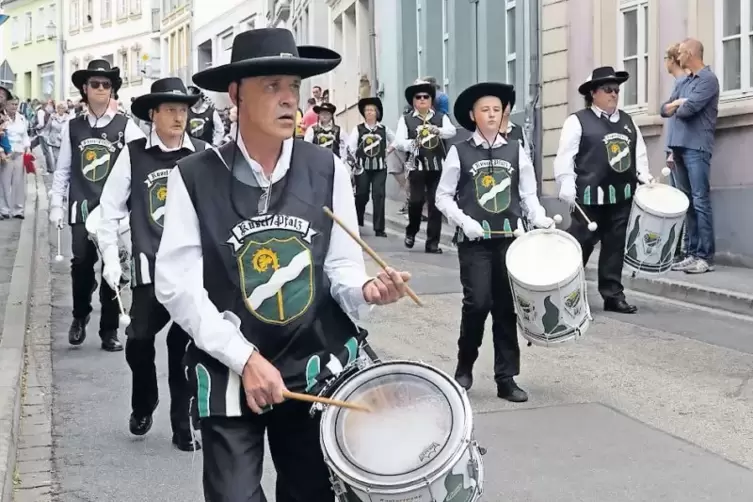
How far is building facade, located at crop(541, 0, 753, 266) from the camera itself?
1272 centimetres

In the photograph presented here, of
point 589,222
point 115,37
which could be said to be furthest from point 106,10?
point 589,222

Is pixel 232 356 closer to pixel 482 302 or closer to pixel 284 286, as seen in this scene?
pixel 284 286

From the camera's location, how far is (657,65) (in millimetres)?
14523

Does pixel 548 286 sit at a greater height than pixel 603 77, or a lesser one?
lesser

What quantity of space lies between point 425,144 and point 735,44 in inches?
156

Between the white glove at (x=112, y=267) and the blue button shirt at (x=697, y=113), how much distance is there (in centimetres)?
719

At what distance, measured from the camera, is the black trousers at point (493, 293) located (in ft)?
23.6

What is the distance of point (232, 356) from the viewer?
345 cm

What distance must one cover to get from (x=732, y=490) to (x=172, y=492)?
8.28ft

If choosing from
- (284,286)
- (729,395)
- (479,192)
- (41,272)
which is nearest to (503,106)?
(479,192)

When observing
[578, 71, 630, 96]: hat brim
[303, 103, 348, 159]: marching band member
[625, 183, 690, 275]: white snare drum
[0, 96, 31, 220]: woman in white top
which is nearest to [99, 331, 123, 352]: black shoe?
[625, 183, 690, 275]: white snare drum

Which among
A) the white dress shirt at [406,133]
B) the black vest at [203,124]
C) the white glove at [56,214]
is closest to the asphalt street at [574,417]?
the white glove at [56,214]

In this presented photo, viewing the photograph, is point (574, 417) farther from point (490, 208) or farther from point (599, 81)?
point (599, 81)

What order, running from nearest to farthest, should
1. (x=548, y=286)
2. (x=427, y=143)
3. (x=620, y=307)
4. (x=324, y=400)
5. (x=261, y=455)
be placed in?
(x=324, y=400) < (x=261, y=455) < (x=548, y=286) < (x=620, y=307) < (x=427, y=143)
